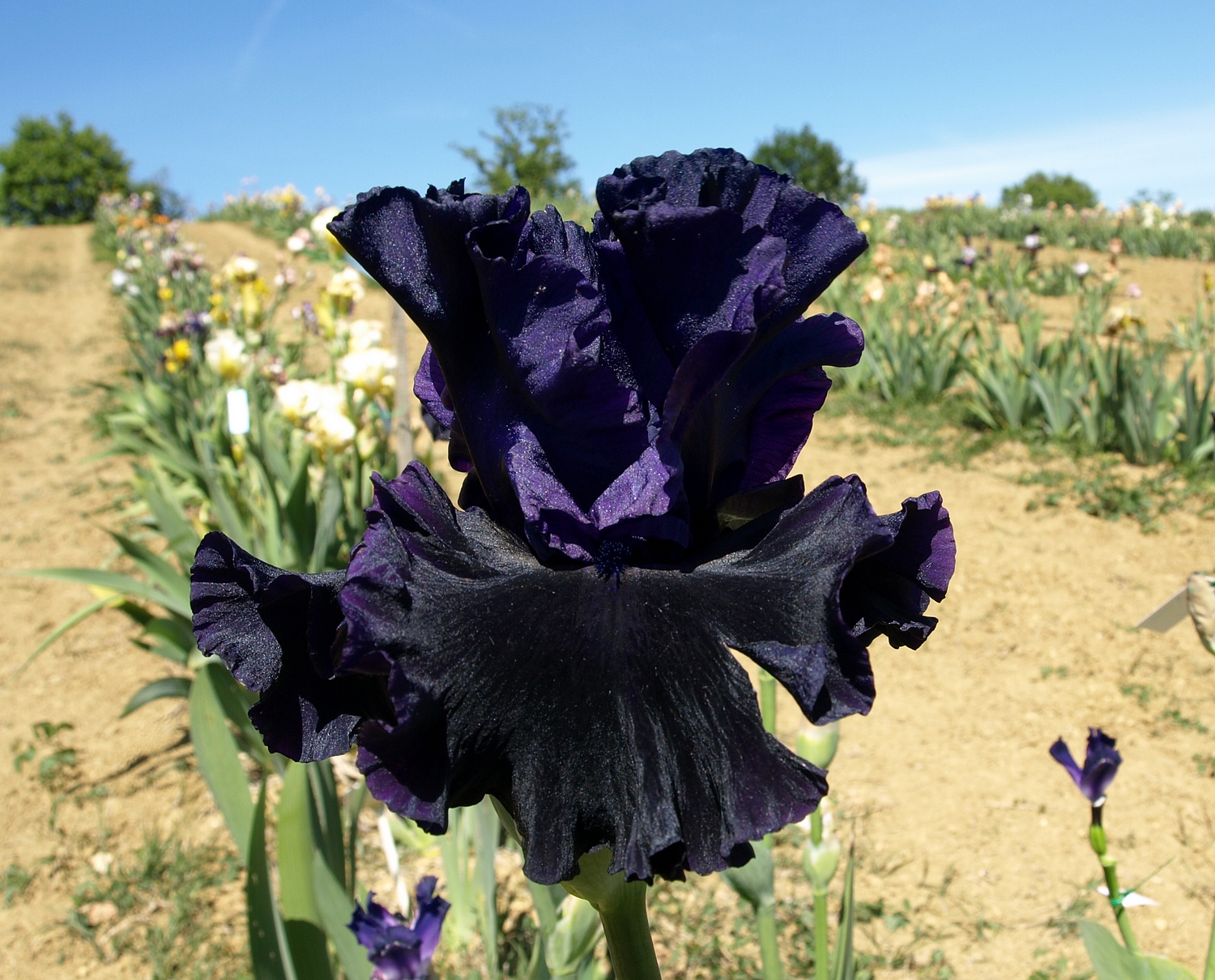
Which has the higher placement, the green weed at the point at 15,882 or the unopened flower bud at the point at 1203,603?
the unopened flower bud at the point at 1203,603

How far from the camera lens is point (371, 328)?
3338 millimetres

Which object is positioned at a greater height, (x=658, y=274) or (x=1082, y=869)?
(x=658, y=274)

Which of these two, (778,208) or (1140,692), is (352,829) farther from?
(1140,692)

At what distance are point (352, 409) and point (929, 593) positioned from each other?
245 centimetres

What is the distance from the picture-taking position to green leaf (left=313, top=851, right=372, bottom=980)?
3.91ft

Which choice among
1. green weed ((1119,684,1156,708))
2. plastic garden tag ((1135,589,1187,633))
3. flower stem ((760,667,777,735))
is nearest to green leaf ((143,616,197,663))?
flower stem ((760,667,777,735))

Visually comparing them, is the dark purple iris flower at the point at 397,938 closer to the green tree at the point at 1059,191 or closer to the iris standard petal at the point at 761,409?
the iris standard petal at the point at 761,409

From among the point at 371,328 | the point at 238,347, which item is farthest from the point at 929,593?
the point at 238,347

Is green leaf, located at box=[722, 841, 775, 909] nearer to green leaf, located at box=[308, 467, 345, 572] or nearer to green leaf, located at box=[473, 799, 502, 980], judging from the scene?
green leaf, located at box=[473, 799, 502, 980]

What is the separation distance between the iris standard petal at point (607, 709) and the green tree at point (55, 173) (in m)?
36.0

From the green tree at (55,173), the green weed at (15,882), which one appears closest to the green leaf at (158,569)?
the green weed at (15,882)

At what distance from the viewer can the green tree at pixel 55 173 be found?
3095cm

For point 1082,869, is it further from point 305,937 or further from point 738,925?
point 305,937

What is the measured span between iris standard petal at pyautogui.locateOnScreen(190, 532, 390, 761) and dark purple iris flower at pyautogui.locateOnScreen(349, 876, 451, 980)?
0.52m
